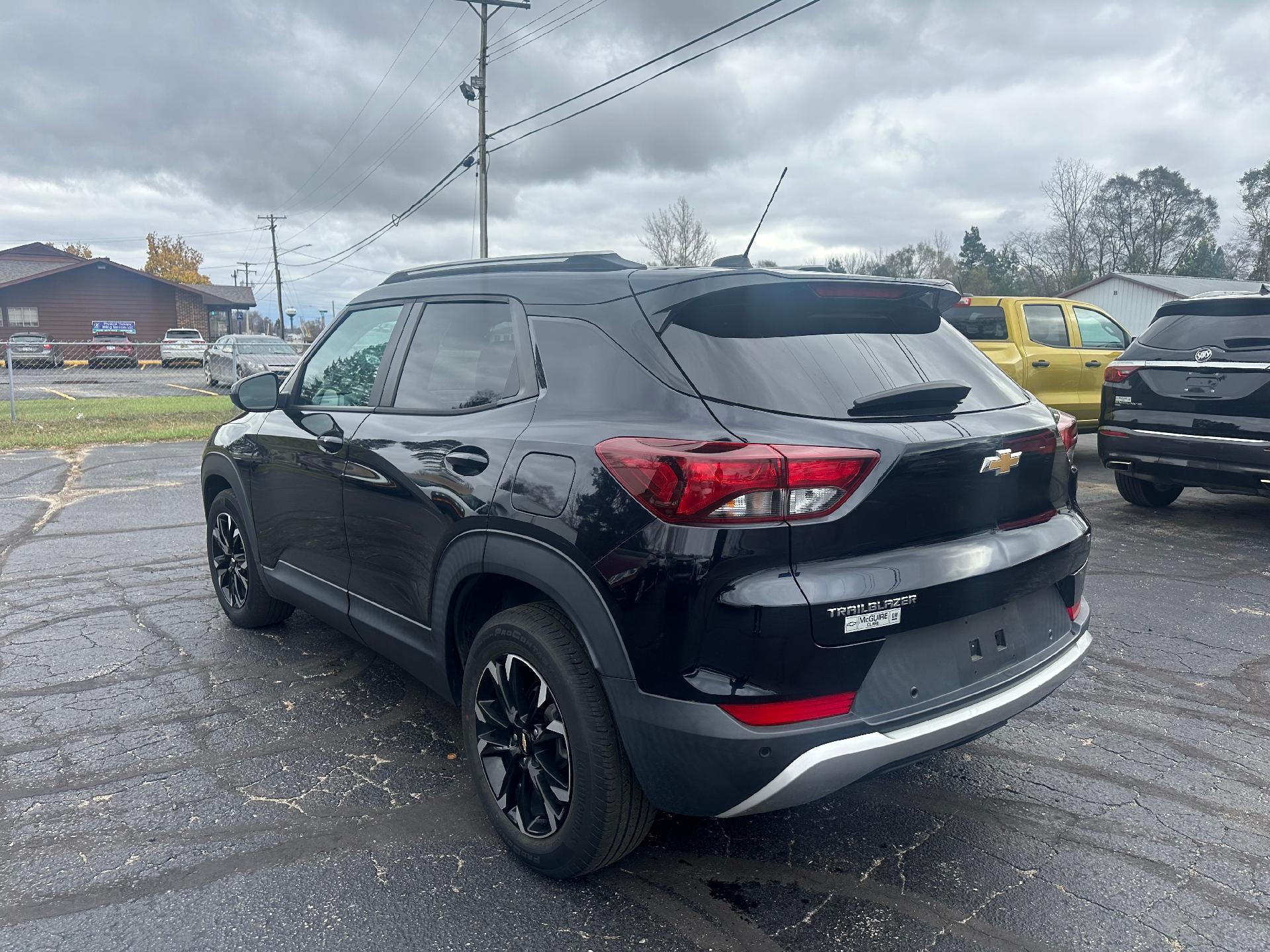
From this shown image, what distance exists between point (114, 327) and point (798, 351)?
5207 centimetres

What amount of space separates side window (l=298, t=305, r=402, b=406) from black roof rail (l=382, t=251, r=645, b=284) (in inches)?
9.7


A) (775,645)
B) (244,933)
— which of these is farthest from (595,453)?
(244,933)

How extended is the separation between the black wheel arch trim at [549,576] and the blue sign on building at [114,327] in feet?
162

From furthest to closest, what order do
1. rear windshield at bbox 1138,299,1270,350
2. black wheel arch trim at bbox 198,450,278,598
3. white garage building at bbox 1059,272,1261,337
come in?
white garage building at bbox 1059,272,1261,337 < rear windshield at bbox 1138,299,1270,350 < black wheel arch trim at bbox 198,450,278,598

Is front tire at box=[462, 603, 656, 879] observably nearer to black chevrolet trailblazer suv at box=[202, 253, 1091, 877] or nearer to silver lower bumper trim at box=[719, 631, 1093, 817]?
black chevrolet trailblazer suv at box=[202, 253, 1091, 877]

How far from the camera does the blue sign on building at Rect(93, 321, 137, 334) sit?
4538cm

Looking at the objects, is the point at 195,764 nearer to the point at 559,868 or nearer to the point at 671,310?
the point at 559,868

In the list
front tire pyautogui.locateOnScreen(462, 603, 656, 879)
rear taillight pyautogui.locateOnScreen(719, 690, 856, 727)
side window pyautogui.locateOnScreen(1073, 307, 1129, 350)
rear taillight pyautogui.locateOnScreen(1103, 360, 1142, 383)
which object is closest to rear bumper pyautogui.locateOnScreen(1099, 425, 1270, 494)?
rear taillight pyautogui.locateOnScreen(1103, 360, 1142, 383)

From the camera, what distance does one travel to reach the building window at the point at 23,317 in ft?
146

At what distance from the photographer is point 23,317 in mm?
44688

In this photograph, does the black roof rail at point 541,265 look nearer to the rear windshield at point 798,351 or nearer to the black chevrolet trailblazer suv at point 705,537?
the black chevrolet trailblazer suv at point 705,537

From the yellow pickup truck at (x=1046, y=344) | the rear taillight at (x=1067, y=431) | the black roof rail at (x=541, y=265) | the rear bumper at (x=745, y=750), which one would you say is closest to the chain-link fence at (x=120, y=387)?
the black roof rail at (x=541, y=265)

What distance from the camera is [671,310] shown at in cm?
249

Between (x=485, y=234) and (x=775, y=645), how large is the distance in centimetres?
2392
